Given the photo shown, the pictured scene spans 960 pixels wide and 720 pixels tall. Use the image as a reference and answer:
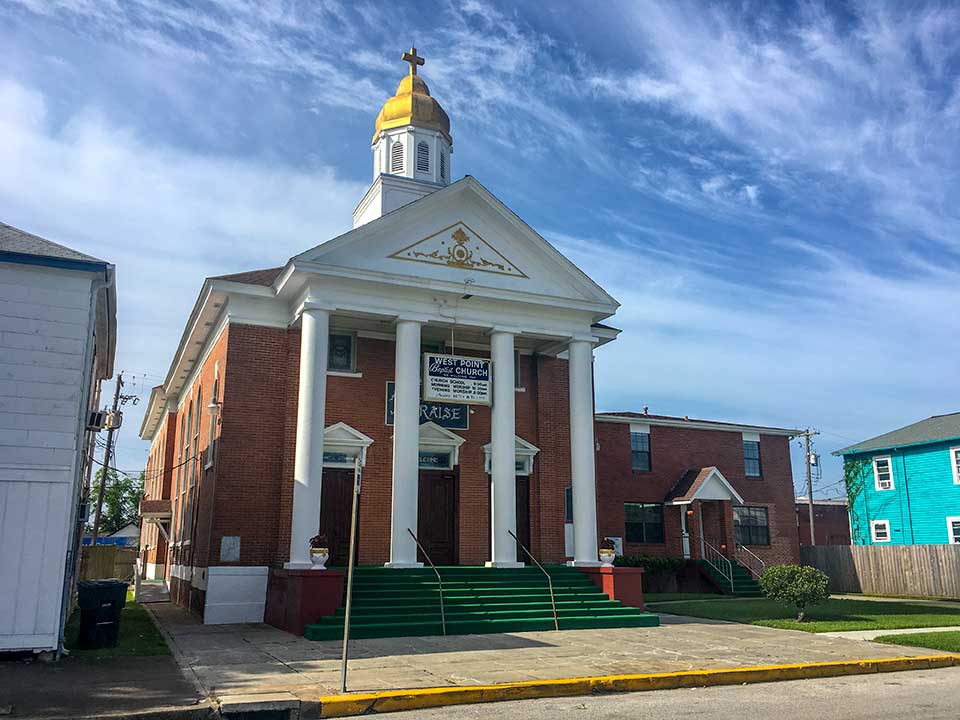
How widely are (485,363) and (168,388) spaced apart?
15.4 m

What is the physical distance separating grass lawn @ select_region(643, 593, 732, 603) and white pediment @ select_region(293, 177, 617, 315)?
9857 millimetres

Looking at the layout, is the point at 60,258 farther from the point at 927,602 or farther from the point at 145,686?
the point at 927,602

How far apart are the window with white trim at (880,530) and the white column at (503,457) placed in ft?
79.5

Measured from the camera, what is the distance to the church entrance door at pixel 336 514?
19203mm

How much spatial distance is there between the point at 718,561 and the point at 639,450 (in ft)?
15.6

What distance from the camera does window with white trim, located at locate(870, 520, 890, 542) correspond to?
36031 millimetres

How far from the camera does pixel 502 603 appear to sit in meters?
16.7

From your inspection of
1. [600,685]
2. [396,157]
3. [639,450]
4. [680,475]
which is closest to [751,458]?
[680,475]

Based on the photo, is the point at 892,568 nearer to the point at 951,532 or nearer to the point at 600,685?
the point at 951,532

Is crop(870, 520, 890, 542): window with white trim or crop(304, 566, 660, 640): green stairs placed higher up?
crop(870, 520, 890, 542): window with white trim

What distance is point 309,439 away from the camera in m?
17.0

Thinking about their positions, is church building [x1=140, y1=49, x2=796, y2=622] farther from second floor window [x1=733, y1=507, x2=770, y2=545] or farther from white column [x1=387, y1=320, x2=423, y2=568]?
second floor window [x1=733, y1=507, x2=770, y2=545]

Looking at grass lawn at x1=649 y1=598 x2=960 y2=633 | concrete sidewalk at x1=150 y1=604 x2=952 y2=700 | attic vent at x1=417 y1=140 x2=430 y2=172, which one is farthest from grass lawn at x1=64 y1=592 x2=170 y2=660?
attic vent at x1=417 y1=140 x2=430 y2=172

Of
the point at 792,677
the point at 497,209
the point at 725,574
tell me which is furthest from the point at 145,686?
the point at 725,574
